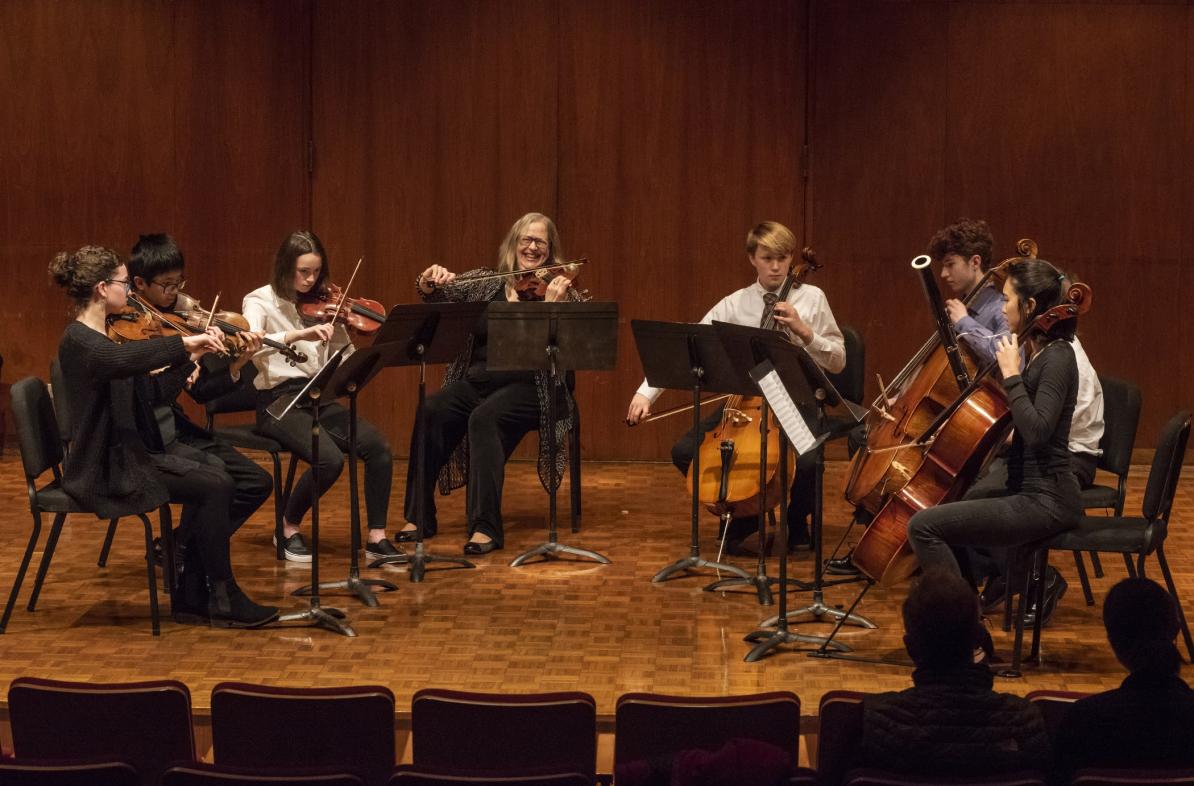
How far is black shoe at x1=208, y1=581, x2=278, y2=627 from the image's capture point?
4.45 metres

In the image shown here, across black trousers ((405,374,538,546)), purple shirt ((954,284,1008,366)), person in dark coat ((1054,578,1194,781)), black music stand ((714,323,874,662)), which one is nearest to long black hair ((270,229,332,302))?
black trousers ((405,374,538,546))

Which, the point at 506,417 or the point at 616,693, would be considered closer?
the point at 616,693

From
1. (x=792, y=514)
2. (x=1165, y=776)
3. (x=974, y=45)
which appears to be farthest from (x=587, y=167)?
(x=1165, y=776)

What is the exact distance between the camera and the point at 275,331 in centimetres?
527

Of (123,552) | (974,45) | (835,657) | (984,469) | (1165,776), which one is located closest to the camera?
(1165,776)

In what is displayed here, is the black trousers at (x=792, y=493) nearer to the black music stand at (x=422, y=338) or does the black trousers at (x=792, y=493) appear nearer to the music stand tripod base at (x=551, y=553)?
the music stand tripod base at (x=551, y=553)

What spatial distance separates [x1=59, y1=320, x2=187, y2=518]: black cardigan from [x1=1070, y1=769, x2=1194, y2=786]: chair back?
9.18 ft

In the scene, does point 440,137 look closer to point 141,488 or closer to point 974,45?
point 974,45

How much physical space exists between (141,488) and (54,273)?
2.13 ft

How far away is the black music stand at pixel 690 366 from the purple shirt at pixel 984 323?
767 millimetres

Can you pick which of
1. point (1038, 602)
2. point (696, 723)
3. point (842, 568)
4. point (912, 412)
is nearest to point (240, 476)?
point (842, 568)

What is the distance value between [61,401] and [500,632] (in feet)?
4.84

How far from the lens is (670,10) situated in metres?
7.12

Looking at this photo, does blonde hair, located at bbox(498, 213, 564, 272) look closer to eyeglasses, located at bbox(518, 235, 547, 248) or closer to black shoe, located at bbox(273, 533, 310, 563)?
eyeglasses, located at bbox(518, 235, 547, 248)
